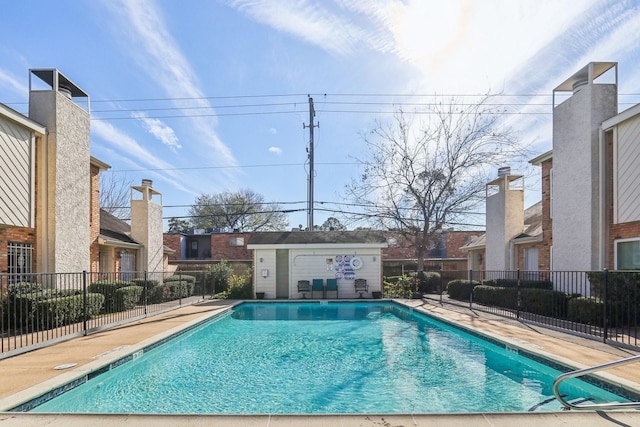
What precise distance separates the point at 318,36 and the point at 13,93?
1288cm

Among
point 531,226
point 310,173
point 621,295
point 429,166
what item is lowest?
point 621,295

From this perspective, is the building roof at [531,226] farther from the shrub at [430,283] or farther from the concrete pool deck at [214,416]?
the concrete pool deck at [214,416]

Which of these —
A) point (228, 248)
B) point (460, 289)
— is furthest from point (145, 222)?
point (460, 289)

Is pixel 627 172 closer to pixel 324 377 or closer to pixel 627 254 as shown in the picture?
pixel 627 254

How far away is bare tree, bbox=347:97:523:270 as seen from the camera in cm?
1580

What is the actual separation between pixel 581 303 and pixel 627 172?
142 inches

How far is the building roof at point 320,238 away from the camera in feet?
54.1

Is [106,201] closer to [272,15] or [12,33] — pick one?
[12,33]

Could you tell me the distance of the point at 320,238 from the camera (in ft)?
55.8

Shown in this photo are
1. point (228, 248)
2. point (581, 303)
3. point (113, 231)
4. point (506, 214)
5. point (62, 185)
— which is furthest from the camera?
point (228, 248)

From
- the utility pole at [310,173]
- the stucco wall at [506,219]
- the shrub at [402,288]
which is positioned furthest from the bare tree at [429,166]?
the utility pole at [310,173]

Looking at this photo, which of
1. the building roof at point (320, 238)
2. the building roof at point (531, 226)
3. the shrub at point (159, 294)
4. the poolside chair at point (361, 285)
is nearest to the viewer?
the shrub at point (159, 294)

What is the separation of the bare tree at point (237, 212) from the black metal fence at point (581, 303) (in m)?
27.6

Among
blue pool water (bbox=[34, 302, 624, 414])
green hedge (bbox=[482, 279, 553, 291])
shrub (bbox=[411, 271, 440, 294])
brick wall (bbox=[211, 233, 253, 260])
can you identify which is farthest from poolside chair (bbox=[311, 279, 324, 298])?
brick wall (bbox=[211, 233, 253, 260])
